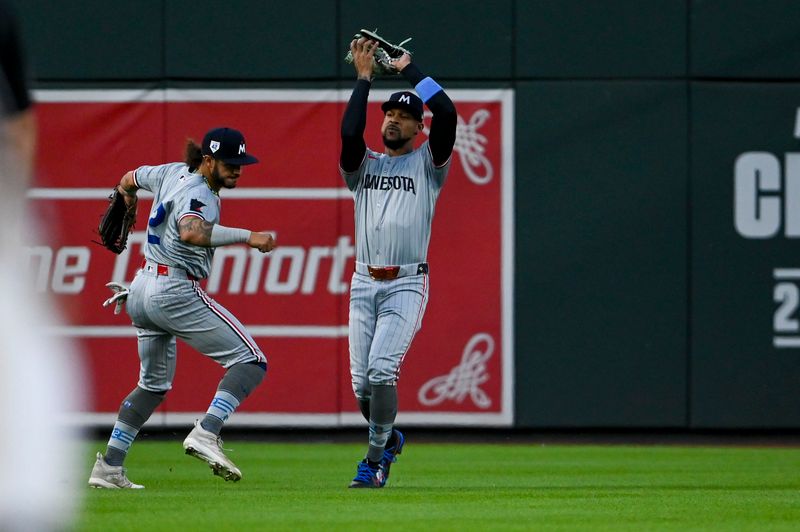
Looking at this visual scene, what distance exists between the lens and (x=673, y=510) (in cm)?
610

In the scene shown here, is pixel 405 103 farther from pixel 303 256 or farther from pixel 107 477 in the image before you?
pixel 303 256

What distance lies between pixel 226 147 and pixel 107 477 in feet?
6.23

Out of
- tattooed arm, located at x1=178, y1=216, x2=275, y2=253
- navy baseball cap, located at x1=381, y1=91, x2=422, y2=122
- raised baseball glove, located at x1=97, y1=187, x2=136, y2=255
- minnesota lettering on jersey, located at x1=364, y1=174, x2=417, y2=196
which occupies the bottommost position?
tattooed arm, located at x1=178, y1=216, x2=275, y2=253

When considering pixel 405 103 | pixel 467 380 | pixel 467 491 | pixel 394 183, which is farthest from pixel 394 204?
pixel 467 380

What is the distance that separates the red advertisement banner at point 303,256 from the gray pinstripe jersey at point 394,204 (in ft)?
12.3

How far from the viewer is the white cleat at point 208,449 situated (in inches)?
277

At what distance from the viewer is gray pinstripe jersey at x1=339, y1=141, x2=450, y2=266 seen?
7.51 metres

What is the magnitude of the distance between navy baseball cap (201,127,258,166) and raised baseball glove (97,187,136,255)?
73 centimetres

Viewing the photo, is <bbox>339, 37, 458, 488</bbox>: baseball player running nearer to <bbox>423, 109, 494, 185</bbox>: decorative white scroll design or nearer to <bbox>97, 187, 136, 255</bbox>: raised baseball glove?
<bbox>97, 187, 136, 255</bbox>: raised baseball glove

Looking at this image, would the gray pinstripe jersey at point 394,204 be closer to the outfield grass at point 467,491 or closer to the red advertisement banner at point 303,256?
the outfield grass at point 467,491

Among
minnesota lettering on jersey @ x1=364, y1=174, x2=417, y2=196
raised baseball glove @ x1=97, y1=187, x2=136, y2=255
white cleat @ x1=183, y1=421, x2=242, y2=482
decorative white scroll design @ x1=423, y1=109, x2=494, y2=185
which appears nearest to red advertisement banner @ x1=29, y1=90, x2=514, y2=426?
decorative white scroll design @ x1=423, y1=109, x2=494, y2=185

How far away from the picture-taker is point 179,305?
294 inches

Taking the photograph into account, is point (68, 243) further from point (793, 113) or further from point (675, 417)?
point (793, 113)

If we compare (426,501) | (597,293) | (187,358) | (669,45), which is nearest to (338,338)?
(187,358)
